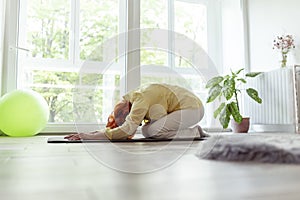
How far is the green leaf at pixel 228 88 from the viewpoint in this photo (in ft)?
12.2

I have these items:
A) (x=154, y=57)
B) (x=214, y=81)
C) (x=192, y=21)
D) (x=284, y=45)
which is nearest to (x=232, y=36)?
(x=192, y=21)

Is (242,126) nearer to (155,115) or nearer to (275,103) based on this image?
(275,103)

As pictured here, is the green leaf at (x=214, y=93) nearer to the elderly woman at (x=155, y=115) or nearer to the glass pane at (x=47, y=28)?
the elderly woman at (x=155, y=115)

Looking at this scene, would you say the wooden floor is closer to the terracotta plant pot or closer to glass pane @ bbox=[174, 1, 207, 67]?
the terracotta plant pot

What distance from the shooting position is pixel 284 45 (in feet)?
12.1

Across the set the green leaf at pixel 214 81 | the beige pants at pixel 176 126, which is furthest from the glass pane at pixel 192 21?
Result: the beige pants at pixel 176 126

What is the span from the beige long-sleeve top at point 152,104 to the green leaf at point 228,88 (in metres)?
1.33

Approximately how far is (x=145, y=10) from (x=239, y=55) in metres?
1.52

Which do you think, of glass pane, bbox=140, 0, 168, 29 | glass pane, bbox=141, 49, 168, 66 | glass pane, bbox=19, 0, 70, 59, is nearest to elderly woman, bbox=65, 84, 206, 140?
glass pane, bbox=141, 49, 168, 66

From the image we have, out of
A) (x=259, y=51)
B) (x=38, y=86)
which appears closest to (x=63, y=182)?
(x=38, y=86)

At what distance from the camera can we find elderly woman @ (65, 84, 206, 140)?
204 cm

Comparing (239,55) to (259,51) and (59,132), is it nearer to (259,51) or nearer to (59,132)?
(259,51)

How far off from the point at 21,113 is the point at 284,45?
9.87 ft

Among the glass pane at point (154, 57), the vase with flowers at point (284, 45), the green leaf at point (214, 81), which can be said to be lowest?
the green leaf at point (214, 81)
